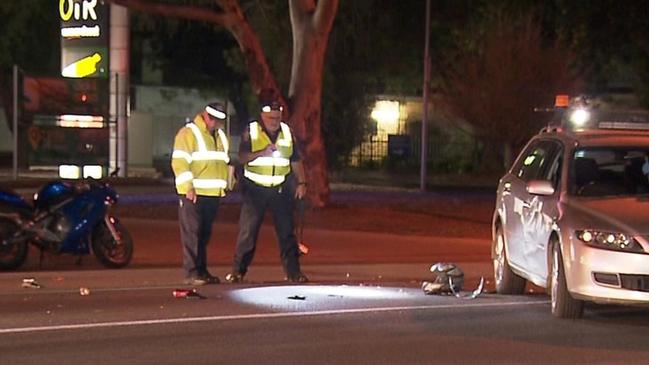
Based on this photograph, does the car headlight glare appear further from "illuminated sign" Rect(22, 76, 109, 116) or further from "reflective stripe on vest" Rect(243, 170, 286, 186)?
"illuminated sign" Rect(22, 76, 109, 116)

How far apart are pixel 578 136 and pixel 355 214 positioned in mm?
10524

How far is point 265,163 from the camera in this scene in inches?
538

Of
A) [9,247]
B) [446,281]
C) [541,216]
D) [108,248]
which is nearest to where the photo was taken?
[541,216]

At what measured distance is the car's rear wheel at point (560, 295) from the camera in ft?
36.6

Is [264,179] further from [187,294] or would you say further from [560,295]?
[560,295]

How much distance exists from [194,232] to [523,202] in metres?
3.37

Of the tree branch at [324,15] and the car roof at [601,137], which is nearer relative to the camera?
the car roof at [601,137]

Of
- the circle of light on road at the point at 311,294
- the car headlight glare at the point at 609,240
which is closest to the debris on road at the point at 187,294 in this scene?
the circle of light on road at the point at 311,294

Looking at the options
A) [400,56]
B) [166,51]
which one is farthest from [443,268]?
[166,51]

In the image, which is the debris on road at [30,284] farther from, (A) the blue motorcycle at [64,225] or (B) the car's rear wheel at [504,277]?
(B) the car's rear wheel at [504,277]

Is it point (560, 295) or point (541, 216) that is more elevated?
point (541, 216)

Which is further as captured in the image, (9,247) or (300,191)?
(9,247)

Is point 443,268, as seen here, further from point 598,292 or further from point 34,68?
point 34,68

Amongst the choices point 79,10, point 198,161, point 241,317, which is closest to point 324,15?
point 198,161
